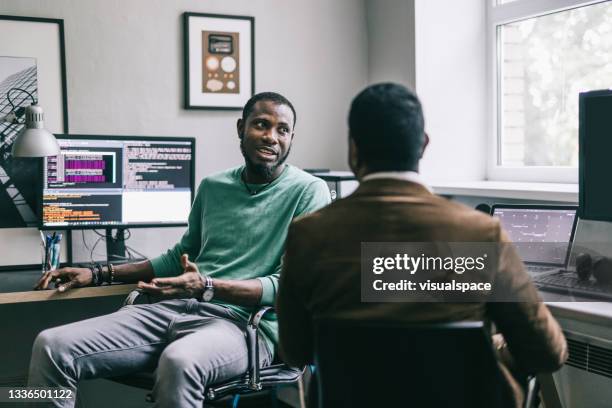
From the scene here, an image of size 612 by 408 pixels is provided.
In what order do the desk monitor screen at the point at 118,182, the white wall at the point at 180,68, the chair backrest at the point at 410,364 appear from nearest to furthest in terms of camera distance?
the chair backrest at the point at 410,364 < the desk monitor screen at the point at 118,182 < the white wall at the point at 180,68

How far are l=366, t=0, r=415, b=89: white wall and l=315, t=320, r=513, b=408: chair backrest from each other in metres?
2.13

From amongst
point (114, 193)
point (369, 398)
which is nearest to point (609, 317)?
point (369, 398)

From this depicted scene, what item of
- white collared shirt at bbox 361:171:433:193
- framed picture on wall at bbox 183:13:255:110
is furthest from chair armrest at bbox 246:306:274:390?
framed picture on wall at bbox 183:13:255:110

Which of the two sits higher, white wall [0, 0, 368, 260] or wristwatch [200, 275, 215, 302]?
white wall [0, 0, 368, 260]

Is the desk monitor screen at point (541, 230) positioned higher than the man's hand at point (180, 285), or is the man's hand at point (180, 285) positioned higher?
the desk monitor screen at point (541, 230)

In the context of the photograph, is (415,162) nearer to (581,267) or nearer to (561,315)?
(561,315)

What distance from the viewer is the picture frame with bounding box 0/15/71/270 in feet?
9.13

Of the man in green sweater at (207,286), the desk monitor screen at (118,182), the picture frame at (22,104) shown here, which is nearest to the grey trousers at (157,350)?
the man in green sweater at (207,286)

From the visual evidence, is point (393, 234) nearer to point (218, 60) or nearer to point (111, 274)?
point (111, 274)

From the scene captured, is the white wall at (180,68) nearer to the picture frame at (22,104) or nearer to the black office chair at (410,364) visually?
the picture frame at (22,104)

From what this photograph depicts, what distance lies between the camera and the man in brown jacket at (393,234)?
1229mm

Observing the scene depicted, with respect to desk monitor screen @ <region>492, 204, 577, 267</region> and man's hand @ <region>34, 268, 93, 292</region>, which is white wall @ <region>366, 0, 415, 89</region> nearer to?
desk monitor screen @ <region>492, 204, 577, 267</region>

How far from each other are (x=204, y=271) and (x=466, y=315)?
1255 millimetres

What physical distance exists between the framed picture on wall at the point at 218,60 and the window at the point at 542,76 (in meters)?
1.20
